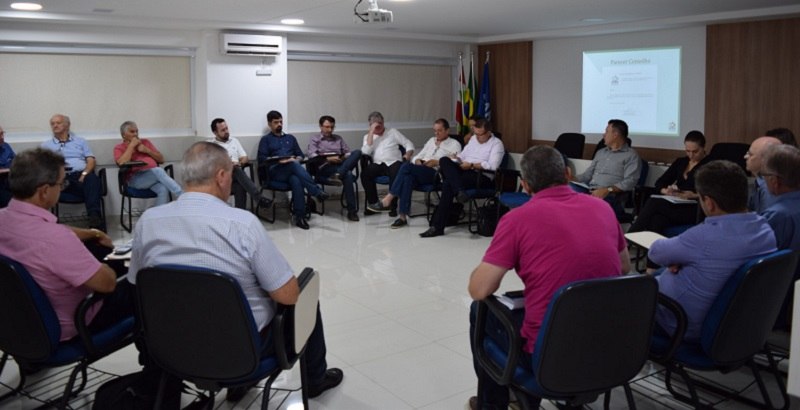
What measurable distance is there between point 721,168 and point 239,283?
187 centimetres

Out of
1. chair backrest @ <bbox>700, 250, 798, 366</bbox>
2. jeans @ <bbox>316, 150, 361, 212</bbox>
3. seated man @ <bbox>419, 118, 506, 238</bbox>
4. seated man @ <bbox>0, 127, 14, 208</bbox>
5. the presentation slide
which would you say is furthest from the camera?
jeans @ <bbox>316, 150, 361, 212</bbox>

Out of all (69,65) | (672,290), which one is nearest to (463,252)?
(672,290)

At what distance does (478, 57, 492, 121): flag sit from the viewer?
9.92 meters

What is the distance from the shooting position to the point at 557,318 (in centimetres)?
231

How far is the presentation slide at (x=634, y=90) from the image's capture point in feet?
26.1

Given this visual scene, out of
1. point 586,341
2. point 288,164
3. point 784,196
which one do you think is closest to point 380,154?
point 288,164

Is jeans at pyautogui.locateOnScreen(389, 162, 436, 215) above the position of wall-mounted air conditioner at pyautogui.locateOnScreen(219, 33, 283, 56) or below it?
below

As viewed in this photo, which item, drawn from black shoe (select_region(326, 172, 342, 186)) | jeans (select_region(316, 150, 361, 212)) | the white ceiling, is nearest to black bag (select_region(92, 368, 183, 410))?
the white ceiling

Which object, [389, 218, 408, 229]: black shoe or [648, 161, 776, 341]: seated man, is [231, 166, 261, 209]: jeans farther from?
[648, 161, 776, 341]: seated man

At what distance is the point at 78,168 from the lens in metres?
7.24

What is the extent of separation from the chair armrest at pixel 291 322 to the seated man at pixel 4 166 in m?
5.00

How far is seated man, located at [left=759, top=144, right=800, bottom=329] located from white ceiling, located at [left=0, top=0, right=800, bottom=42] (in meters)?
3.42

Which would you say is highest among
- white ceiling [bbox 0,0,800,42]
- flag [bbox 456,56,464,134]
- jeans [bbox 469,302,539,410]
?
white ceiling [bbox 0,0,800,42]

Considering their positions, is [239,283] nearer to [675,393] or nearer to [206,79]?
[675,393]
